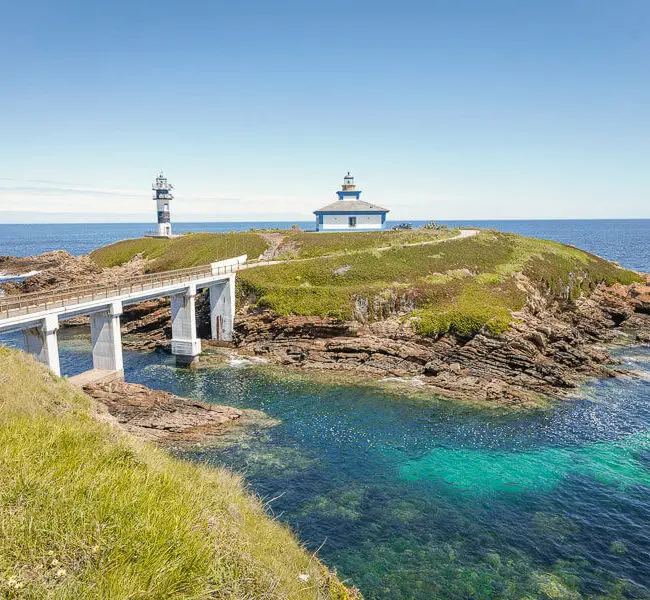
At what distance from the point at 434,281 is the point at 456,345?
500 inches

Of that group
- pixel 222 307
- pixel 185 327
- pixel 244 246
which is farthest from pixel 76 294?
pixel 244 246

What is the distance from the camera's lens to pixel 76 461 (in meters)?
10.6

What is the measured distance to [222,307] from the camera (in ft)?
181

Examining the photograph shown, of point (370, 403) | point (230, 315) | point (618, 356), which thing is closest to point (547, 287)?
point (618, 356)

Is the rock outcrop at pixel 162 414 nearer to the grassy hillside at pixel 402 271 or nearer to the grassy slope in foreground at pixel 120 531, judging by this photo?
the grassy slope in foreground at pixel 120 531

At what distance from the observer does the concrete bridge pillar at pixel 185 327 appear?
157 ft

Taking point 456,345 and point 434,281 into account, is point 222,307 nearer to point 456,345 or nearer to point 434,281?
point 434,281

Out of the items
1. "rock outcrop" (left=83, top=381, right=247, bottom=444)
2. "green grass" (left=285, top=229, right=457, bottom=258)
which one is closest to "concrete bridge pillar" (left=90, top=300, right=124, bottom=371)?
"rock outcrop" (left=83, top=381, right=247, bottom=444)

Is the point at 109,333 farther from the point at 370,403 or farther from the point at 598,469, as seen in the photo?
the point at 598,469

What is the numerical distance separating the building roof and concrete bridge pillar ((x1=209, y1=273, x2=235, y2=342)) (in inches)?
1397

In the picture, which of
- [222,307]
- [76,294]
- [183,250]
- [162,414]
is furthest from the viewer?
[183,250]

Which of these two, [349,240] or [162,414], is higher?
[349,240]

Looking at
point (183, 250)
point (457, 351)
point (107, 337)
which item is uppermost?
point (183, 250)

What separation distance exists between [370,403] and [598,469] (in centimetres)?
1604
